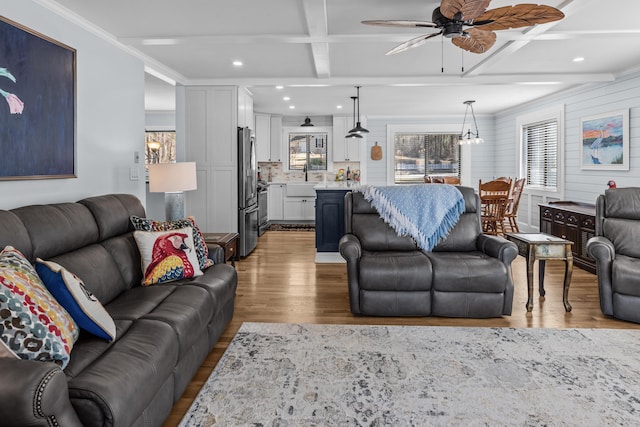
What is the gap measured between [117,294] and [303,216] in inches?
283

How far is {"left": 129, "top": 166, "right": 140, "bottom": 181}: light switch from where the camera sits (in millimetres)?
4344

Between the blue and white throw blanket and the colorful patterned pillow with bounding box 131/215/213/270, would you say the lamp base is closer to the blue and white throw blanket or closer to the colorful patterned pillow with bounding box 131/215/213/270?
the colorful patterned pillow with bounding box 131/215/213/270

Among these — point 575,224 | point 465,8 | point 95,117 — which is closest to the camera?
point 465,8

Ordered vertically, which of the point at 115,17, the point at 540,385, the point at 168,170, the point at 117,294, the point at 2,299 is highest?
the point at 115,17

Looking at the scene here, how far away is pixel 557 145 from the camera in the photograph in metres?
7.08

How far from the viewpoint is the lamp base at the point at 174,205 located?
18.3 ft

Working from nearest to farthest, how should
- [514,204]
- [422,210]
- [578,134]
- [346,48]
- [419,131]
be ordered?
[422,210]
[346,48]
[578,134]
[514,204]
[419,131]

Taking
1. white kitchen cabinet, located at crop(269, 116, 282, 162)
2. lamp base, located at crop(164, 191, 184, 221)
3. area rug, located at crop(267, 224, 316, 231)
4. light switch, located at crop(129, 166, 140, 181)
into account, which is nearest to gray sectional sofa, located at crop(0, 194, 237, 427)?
light switch, located at crop(129, 166, 140, 181)

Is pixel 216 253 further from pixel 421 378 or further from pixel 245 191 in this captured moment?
pixel 245 191

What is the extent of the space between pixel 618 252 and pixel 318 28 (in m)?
3.32

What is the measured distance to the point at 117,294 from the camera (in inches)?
109

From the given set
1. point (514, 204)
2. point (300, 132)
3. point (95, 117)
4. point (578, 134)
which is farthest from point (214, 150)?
point (578, 134)

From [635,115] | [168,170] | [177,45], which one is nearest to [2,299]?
[168,170]

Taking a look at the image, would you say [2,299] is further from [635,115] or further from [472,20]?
[635,115]
